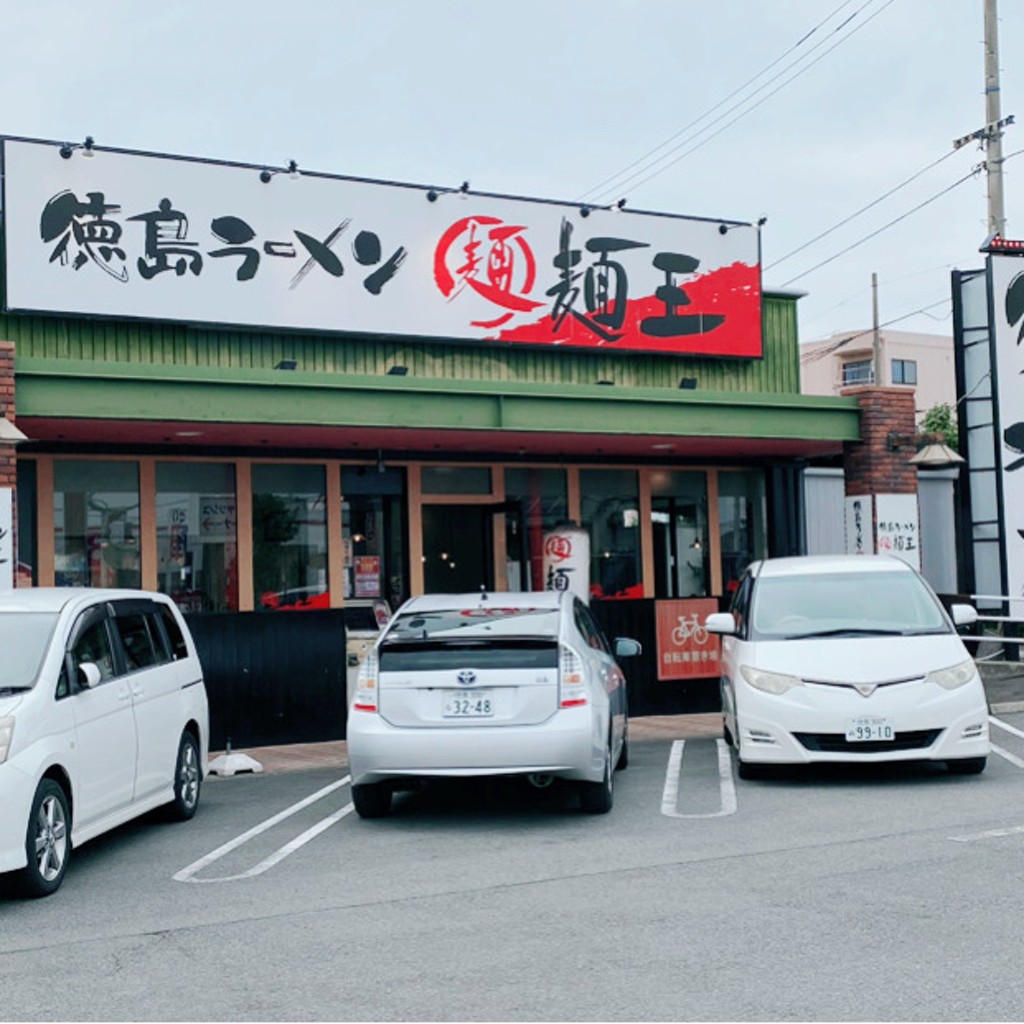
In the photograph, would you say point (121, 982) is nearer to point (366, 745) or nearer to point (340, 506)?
point (366, 745)

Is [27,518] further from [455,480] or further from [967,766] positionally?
[967,766]

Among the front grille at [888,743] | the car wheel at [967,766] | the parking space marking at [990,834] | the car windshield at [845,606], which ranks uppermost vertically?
the car windshield at [845,606]

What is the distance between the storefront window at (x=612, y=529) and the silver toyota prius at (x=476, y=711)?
8.54 metres

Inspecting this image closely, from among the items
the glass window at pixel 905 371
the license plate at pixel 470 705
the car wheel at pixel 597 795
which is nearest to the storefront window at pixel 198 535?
the license plate at pixel 470 705

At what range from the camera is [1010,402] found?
19.1 m

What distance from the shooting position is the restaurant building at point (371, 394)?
46.8 ft

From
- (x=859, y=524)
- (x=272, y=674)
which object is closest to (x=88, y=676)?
(x=272, y=674)

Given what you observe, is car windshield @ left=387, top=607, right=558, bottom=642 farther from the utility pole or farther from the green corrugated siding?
the utility pole

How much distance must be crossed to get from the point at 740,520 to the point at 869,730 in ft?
30.6

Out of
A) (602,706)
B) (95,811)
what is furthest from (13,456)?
(602,706)

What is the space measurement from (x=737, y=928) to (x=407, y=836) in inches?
130

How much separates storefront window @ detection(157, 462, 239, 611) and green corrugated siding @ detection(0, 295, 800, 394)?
4.54 feet

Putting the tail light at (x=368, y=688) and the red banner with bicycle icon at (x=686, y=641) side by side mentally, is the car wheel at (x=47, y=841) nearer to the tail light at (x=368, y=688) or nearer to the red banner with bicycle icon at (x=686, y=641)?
the tail light at (x=368, y=688)

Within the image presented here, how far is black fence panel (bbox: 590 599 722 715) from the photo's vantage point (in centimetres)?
1602
